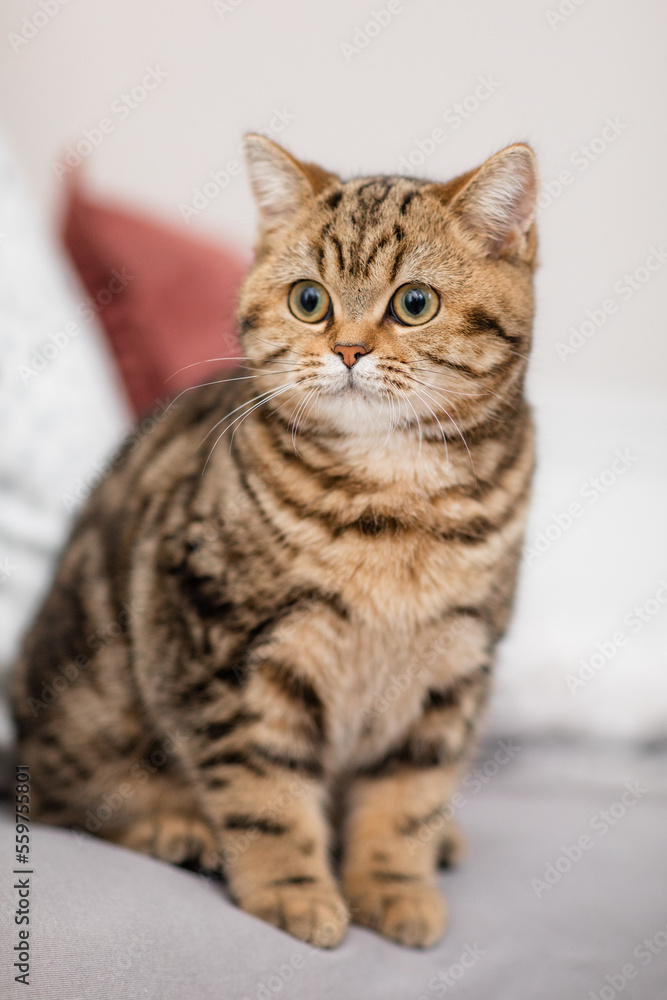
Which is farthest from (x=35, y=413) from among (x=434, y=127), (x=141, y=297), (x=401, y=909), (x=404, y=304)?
(x=434, y=127)

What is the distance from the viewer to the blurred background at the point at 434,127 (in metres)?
1.56

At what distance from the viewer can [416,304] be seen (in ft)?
2.83

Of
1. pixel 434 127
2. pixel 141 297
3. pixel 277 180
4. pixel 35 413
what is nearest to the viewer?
pixel 277 180

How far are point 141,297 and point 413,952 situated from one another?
3.76 ft

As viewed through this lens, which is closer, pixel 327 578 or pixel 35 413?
pixel 327 578

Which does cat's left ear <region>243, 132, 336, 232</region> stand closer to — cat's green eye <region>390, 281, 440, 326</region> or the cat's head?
the cat's head

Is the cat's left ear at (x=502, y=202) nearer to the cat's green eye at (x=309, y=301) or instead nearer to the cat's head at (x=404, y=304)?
the cat's head at (x=404, y=304)

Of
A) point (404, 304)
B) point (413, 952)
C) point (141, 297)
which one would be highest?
point (404, 304)

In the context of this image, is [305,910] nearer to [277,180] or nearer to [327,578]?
[327,578]

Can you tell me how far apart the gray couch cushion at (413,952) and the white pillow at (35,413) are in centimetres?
30

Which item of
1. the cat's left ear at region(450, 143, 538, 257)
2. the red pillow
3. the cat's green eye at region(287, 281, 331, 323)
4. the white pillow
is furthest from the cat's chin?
the red pillow

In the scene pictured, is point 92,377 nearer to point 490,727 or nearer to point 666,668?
point 490,727

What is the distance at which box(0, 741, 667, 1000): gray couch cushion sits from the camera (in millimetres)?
654

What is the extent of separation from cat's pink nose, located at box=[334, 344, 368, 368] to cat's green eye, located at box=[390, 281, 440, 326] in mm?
65
